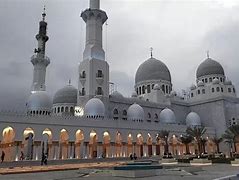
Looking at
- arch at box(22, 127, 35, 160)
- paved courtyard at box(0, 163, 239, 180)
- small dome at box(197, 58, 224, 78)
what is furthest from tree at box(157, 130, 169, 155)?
small dome at box(197, 58, 224, 78)

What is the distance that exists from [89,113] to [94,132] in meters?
2.65

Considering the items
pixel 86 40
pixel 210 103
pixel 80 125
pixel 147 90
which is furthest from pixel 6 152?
pixel 210 103

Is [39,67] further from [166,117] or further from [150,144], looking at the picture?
[166,117]

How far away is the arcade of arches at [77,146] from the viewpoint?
24.4 meters

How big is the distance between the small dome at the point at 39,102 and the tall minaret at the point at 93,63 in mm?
4730

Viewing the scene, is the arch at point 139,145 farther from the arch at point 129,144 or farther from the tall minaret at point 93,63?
the tall minaret at point 93,63

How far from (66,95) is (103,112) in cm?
1053

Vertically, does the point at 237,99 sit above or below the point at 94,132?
above

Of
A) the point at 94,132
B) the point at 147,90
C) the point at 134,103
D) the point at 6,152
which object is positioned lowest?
the point at 6,152

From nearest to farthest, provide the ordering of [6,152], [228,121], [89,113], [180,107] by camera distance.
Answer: [6,152], [89,113], [228,121], [180,107]

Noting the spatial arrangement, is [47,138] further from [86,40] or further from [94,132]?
[86,40]

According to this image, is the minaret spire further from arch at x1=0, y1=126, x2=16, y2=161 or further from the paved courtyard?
the paved courtyard

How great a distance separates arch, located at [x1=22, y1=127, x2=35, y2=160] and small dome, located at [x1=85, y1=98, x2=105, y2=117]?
7.37 m

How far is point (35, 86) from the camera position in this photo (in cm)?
3572
